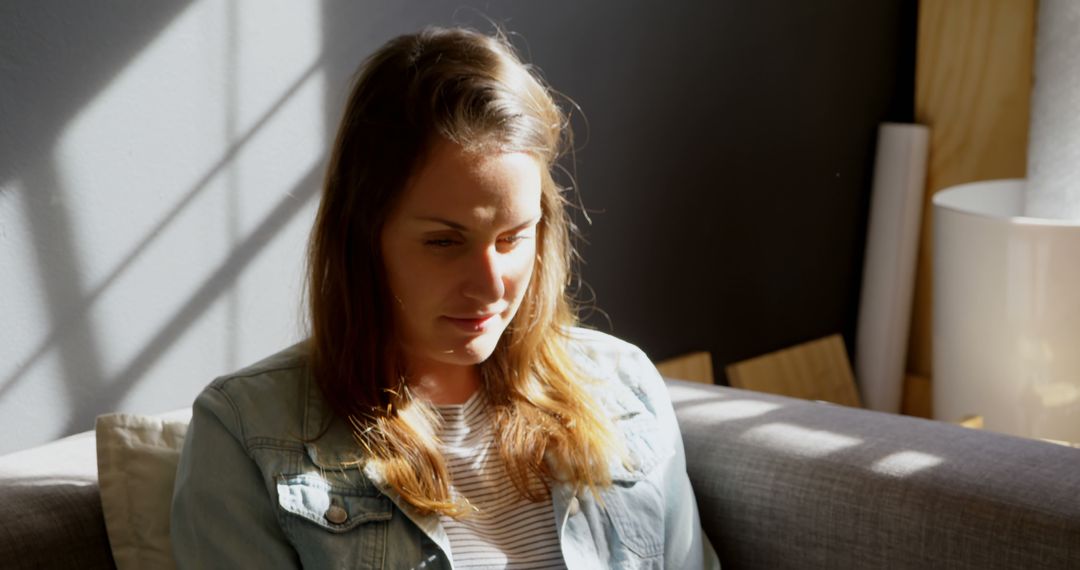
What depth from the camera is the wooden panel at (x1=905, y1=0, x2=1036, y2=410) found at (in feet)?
9.41

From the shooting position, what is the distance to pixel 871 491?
145 cm

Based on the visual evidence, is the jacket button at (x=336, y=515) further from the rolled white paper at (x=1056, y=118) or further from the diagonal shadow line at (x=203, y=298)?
the rolled white paper at (x=1056, y=118)

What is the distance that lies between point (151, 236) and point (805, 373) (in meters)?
1.75

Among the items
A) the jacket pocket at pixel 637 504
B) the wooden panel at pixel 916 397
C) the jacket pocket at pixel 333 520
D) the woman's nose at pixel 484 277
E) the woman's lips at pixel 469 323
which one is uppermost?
the woman's nose at pixel 484 277

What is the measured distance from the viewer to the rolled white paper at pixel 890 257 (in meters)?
2.93

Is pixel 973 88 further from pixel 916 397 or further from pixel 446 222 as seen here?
pixel 446 222

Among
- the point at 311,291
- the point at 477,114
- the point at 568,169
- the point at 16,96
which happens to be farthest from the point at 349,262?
the point at 568,169

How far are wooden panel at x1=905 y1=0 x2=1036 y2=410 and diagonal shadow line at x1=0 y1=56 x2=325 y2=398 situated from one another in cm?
176

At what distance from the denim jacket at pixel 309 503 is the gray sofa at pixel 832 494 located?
114mm

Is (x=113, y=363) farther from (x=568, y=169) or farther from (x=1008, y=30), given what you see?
(x=1008, y=30)

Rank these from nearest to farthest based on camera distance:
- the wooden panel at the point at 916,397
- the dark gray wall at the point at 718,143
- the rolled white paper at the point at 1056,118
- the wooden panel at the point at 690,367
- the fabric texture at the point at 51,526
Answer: the fabric texture at the point at 51,526, the dark gray wall at the point at 718,143, the rolled white paper at the point at 1056,118, the wooden panel at the point at 690,367, the wooden panel at the point at 916,397

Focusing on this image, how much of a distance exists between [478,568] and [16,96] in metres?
0.75

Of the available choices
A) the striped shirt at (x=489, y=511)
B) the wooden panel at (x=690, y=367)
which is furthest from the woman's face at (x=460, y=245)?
the wooden panel at (x=690, y=367)

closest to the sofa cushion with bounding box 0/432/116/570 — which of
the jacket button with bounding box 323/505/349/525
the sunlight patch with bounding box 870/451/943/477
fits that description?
the jacket button with bounding box 323/505/349/525
